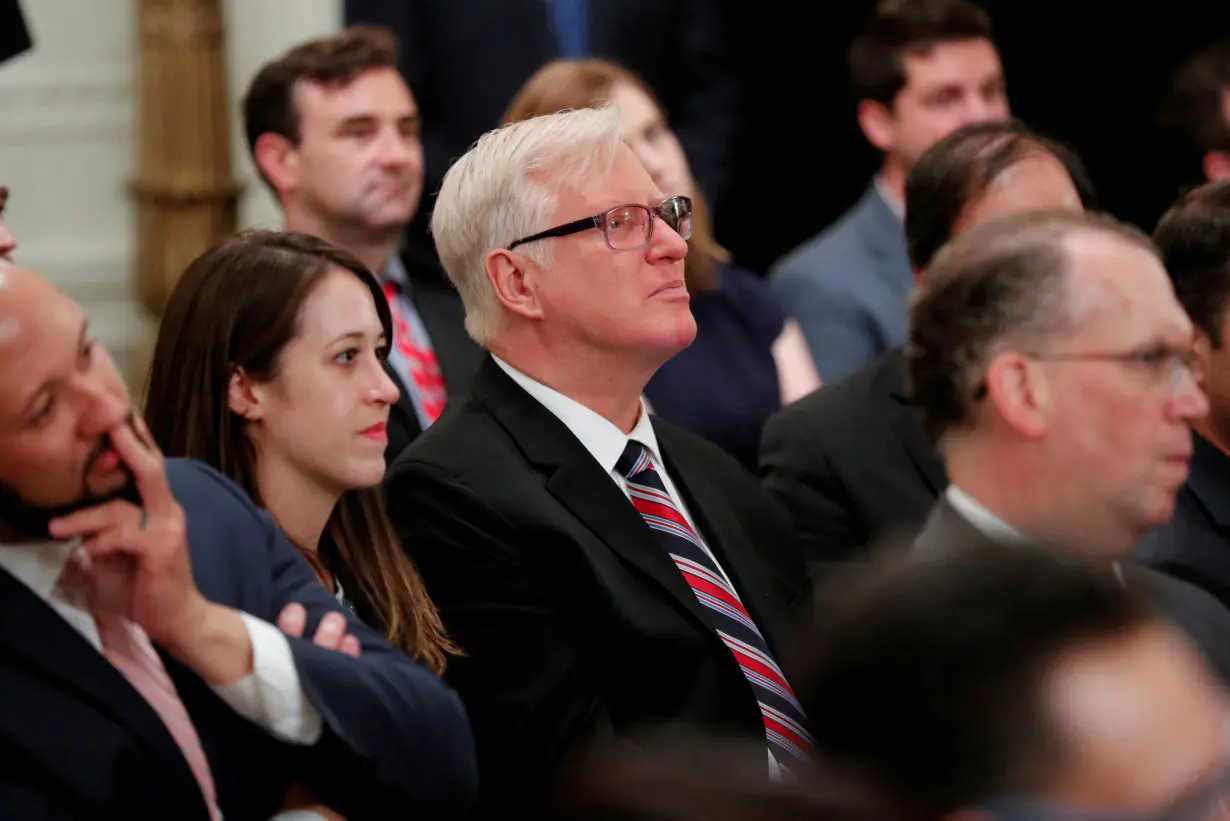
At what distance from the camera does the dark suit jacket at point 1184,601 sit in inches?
72.6

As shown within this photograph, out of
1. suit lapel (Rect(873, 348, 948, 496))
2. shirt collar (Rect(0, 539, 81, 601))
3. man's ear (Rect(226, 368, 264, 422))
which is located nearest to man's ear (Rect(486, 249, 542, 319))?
man's ear (Rect(226, 368, 264, 422))

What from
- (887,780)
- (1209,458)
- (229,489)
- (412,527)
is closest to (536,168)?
(412,527)

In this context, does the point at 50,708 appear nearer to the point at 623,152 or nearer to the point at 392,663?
the point at 392,663

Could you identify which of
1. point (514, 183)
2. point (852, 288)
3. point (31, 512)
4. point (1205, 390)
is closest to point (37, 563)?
point (31, 512)

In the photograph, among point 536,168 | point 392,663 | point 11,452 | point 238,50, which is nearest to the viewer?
point 11,452

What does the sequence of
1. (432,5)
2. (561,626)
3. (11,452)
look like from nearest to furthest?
(11,452) < (561,626) < (432,5)

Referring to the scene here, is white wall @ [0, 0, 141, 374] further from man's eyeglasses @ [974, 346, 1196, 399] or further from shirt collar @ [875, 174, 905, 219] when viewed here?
man's eyeglasses @ [974, 346, 1196, 399]

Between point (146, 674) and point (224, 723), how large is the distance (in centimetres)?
9

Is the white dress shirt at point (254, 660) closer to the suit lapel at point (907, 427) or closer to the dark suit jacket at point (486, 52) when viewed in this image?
the suit lapel at point (907, 427)

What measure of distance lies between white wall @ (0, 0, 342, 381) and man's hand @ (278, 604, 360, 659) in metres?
2.88

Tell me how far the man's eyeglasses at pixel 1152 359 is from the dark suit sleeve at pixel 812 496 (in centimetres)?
68

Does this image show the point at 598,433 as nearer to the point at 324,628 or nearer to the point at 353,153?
the point at 324,628

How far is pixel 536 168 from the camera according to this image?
2352 millimetres

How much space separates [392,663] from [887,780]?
940 mm
